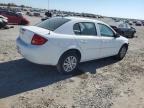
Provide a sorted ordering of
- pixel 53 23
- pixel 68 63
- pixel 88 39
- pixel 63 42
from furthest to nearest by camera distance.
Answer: pixel 88 39, pixel 53 23, pixel 68 63, pixel 63 42

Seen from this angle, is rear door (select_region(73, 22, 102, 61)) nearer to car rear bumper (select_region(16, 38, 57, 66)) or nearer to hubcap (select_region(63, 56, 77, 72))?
hubcap (select_region(63, 56, 77, 72))

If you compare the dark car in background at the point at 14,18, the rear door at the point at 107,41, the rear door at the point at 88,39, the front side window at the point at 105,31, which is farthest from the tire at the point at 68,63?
the dark car in background at the point at 14,18

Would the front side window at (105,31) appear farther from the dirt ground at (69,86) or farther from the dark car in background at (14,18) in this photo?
the dark car in background at (14,18)

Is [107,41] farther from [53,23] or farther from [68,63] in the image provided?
[53,23]

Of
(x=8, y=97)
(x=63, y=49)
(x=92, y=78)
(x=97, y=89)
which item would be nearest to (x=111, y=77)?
(x=92, y=78)

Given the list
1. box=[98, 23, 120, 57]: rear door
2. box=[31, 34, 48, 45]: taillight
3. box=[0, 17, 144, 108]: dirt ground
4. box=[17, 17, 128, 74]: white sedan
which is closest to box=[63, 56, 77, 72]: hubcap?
box=[17, 17, 128, 74]: white sedan

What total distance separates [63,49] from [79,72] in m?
1.30

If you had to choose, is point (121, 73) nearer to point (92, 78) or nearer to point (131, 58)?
point (92, 78)

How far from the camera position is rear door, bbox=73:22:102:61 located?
762 centimetres

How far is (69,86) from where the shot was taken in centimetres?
668

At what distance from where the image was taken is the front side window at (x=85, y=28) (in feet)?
25.0

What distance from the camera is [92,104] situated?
568cm

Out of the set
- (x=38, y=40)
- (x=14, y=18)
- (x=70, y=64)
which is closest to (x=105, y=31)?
(x=70, y=64)

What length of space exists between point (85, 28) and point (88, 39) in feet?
1.26
